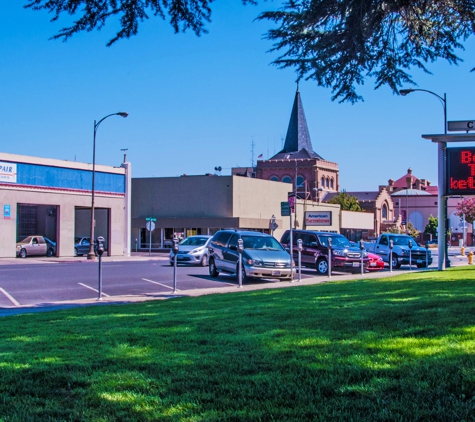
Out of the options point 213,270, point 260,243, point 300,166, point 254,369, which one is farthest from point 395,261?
point 300,166

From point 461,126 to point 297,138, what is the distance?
100629 mm

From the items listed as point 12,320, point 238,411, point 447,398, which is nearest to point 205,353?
point 238,411

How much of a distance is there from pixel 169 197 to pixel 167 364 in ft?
189

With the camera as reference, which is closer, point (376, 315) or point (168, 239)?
point (376, 315)

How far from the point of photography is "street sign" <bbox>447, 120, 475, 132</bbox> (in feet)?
68.7

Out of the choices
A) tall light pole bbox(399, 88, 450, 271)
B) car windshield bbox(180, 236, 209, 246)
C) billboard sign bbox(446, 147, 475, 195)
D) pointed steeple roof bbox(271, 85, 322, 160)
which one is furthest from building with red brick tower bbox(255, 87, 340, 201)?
billboard sign bbox(446, 147, 475, 195)

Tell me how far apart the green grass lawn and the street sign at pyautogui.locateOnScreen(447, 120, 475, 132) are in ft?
45.9

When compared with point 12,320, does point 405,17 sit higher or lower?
higher

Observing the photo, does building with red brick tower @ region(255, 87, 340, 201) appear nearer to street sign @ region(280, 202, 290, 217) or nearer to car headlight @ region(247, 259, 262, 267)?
street sign @ region(280, 202, 290, 217)

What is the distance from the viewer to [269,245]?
74.3 feet

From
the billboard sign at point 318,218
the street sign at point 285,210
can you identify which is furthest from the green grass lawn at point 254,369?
the billboard sign at point 318,218

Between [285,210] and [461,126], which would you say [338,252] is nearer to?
[285,210]

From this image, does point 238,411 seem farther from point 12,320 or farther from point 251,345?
point 12,320

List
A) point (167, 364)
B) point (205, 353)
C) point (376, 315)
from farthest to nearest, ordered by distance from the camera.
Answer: point (376, 315) → point (205, 353) → point (167, 364)
